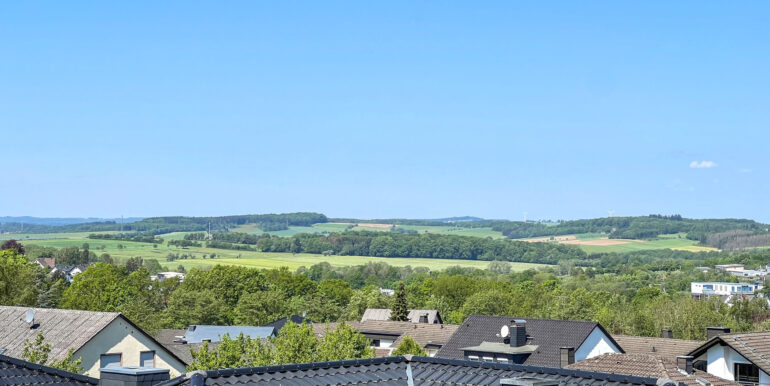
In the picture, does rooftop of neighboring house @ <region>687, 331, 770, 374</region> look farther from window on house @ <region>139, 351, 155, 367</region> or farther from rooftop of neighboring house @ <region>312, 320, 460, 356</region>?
rooftop of neighboring house @ <region>312, 320, 460, 356</region>

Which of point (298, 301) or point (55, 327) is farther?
point (298, 301)

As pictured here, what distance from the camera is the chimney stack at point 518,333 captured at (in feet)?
162

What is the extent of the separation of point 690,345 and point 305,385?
153 ft

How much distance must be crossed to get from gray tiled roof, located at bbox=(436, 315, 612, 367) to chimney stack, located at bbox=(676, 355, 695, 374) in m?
17.8

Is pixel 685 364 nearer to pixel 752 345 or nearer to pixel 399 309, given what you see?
pixel 752 345

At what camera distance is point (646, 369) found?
29.5 metres

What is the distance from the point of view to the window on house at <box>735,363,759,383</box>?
28547mm

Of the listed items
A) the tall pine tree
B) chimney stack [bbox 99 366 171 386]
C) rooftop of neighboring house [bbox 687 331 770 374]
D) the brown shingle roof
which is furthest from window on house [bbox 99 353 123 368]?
the tall pine tree

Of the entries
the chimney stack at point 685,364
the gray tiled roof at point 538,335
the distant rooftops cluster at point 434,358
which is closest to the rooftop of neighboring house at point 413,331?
the distant rooftops cluster at point 434,358

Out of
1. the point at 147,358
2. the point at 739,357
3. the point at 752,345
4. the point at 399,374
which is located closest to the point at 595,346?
the point at 739,357

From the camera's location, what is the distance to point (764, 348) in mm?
28469

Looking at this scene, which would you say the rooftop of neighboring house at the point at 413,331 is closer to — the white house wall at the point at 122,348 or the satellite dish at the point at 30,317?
the white house wall at the point at 122,348

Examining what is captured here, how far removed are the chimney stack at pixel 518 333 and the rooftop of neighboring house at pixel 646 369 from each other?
1703cm

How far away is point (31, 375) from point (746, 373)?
73.7 ft
